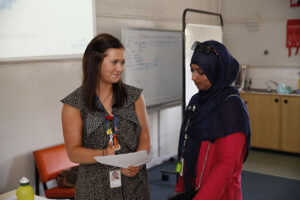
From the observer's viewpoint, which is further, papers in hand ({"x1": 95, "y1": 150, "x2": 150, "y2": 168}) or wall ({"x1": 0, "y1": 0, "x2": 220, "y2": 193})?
wall ({"x1": 0, "y1": 0, "x2": 220, "y2": 193})

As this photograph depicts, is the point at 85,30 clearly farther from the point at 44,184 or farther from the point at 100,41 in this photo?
the point at 100,41

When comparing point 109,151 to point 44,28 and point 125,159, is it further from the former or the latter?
point 44,28

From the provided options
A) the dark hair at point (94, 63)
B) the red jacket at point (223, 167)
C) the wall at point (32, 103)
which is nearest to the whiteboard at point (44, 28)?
the wall at point (32, 103)

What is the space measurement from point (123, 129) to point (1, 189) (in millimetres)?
1666

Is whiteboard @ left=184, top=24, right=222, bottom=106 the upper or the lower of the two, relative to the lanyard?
upper

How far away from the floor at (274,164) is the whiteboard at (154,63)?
4.38 ft

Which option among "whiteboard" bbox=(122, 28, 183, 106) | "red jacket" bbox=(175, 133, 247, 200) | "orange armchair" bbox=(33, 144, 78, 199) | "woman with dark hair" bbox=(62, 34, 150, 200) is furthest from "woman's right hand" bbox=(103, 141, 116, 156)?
"whiteboard" bbox=(122, 28, 183, 106)

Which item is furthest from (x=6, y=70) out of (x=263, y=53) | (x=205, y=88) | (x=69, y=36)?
(x=263, y=53)

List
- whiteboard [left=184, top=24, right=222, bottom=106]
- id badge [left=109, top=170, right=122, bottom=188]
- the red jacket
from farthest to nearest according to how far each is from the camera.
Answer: whiteboard [left=184, top=24, right=222, bottom=106] → id badge [left=109, top=170, right=122, bottom=188] → the red jacket

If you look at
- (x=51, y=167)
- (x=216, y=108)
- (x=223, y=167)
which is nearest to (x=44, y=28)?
(x=51, y=167)

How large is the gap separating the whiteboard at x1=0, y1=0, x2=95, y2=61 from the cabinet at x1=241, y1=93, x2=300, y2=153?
2.81 m

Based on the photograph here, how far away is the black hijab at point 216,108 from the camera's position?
4.46ft

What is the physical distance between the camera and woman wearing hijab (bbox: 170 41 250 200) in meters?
1.34

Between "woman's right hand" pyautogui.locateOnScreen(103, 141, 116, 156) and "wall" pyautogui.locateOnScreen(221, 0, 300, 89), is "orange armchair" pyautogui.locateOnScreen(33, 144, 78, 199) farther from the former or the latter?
"wall" pyautogui.locateOnScreen(221, 0, 300, 89)
